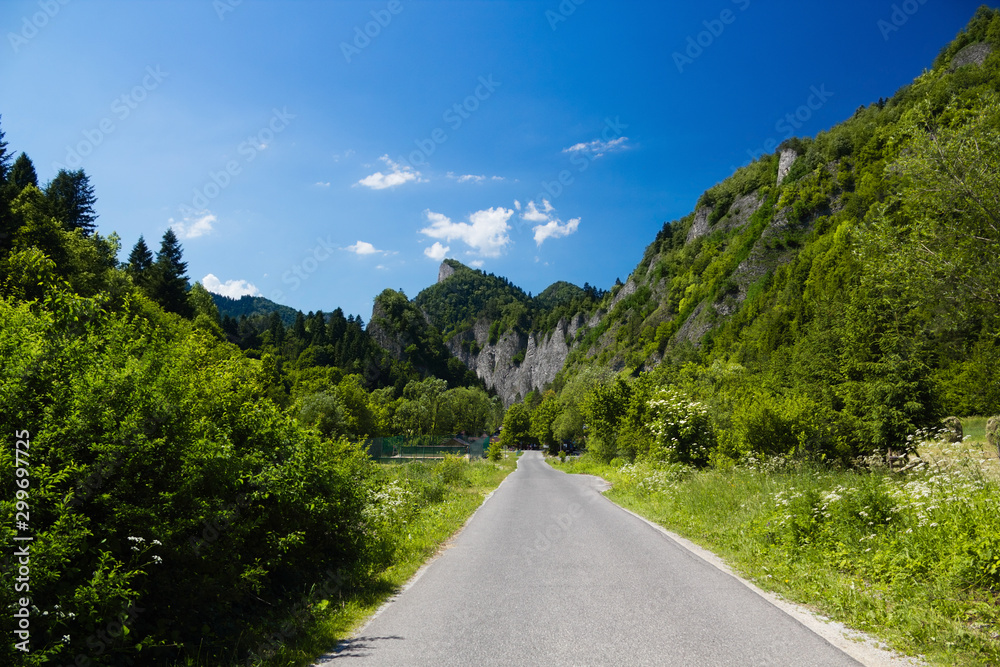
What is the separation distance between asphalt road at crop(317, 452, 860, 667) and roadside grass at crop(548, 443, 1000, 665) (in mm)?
767

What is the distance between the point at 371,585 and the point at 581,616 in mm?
3269

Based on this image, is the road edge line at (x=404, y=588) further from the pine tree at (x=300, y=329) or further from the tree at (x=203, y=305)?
the pine tree at (x=300, y=329)

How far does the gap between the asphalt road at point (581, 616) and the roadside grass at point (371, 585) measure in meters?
0.28

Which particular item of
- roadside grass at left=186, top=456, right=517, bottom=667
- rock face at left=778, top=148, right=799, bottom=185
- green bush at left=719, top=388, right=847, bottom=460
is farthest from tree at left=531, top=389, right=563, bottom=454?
roadside grass at left=186, top=456, right=517, bottom=667

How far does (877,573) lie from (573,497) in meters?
14.2

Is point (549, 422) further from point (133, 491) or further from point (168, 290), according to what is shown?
point (133, 491)

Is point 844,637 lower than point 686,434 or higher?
lower

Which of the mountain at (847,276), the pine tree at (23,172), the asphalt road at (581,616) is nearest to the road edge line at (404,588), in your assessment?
the asphalt road at (581,616)

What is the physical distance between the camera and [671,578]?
725 centimetres

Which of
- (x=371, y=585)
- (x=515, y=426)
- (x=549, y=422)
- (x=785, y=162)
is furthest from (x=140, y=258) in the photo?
(x=785, y=162)

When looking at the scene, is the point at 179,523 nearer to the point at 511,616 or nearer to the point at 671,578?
the point at 511,616

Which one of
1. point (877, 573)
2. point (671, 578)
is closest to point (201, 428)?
point (671, 578)

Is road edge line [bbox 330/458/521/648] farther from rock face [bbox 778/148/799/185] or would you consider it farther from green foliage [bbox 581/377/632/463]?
rock face [bbox 778/148/799/185]

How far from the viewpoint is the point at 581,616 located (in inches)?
222
